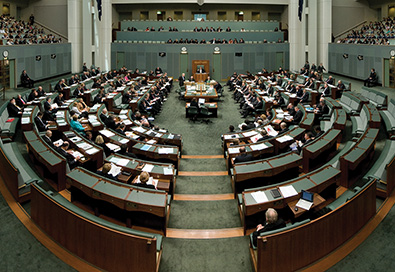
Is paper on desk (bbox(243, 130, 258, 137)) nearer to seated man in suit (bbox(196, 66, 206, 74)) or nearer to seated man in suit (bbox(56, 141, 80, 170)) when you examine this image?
seated man in suit (bbox(56, 141, 80, 170))

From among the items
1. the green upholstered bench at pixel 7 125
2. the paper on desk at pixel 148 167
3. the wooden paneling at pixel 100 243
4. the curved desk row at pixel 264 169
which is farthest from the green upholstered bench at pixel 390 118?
the green upholstered bench at pixel 7 125

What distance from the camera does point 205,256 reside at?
529 centimetres

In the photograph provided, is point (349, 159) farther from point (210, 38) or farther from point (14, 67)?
point (210, 38)

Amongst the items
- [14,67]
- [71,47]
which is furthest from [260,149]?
[71,47]

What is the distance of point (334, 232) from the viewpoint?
479cm

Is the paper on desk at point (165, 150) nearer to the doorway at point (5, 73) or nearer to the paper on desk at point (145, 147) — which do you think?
the paper on desk at point (145, 147)

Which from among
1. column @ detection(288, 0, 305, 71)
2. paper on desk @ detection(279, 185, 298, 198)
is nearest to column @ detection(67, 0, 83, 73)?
column @ detection(288, 0, 305, 71)

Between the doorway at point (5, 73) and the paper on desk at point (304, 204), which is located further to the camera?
the doorway at point (5, 73)

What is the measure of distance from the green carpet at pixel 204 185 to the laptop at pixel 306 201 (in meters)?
2.30

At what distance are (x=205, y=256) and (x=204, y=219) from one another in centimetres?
136

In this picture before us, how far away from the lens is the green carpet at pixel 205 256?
197 inches

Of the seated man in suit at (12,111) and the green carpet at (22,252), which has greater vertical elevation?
the seated man in suit at (12,111)

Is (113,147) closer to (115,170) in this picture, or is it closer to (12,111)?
(115,170)

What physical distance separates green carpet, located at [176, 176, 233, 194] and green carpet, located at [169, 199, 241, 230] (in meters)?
0.64
